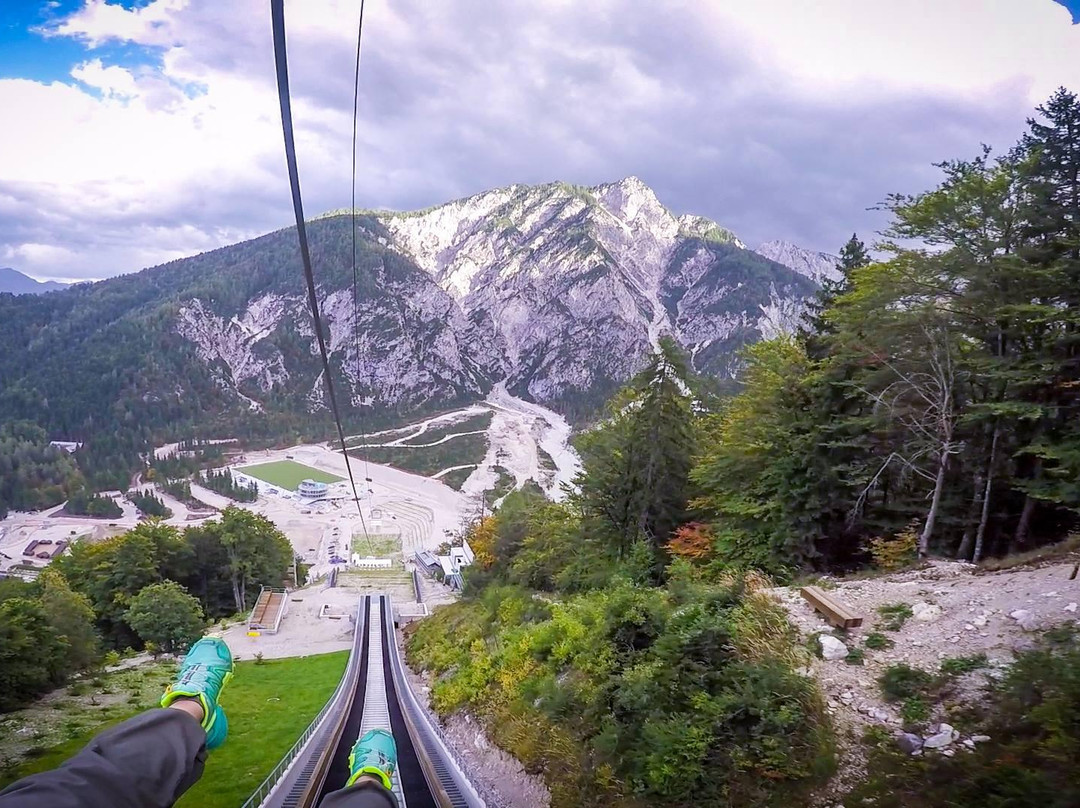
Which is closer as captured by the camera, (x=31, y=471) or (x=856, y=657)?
(x=856, y=657)

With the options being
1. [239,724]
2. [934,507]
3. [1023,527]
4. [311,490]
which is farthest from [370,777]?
[311,490]

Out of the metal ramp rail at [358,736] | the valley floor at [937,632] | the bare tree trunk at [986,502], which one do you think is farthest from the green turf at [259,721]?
the bare tree trunk at [986,502]

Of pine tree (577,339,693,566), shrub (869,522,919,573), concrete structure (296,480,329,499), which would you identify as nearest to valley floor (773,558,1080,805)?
shrub (869,522,919,573)

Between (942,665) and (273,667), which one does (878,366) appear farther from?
(273,667)

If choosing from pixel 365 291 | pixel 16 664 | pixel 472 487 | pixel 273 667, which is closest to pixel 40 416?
pixel 472 487

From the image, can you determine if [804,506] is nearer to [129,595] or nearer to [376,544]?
[129,595]

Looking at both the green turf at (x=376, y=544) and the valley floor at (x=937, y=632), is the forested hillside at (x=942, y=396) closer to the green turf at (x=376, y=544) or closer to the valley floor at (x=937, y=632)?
the valley floor at (x=937, y=632)

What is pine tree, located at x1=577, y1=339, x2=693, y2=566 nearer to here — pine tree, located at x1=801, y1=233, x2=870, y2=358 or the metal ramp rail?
pine tree, located at x1=801, y1=233, x2=870, y2=358
